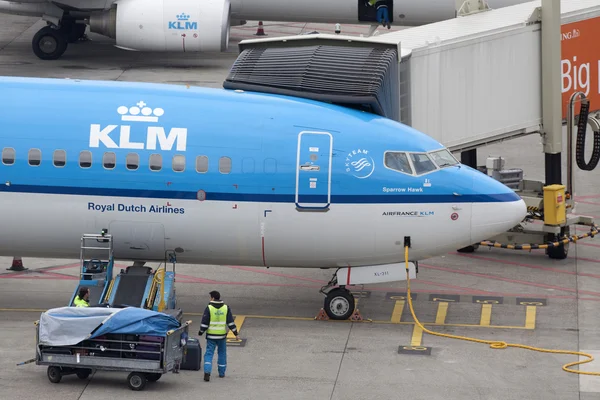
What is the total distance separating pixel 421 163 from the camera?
2355 cm

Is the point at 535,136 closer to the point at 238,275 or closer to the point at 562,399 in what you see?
the point at 238,275

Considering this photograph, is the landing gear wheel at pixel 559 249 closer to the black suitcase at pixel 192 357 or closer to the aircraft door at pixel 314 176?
the aircraft door at pixel 314 176

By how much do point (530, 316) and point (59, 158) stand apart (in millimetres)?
10311

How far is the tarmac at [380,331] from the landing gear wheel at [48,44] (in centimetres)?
2142

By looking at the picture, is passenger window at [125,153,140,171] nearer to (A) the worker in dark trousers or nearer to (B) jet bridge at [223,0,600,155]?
(B) jet bridge at [223,0,600,155]

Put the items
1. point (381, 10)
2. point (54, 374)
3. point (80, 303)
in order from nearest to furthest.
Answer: point (54, 374), point (80, 303), point (381, 10)

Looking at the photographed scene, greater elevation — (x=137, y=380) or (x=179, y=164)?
(x=179, y=164)

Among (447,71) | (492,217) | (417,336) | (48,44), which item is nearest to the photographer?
(417,336)

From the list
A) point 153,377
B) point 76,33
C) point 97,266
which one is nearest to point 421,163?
point 97,266

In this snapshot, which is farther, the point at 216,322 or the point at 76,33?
the point at 76,33

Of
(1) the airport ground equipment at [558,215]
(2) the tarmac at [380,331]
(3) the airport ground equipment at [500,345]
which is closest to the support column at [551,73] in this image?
(1) the airport ground equipment at [558,215]

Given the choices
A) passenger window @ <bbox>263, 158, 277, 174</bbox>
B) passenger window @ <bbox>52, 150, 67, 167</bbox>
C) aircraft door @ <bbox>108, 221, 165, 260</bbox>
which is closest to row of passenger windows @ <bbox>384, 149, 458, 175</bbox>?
passenger window @ <bbox>263, 158, 277, 174</bbox>

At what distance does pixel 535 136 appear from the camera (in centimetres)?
4388

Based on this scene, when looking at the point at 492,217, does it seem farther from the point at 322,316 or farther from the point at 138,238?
the point at 138,238
